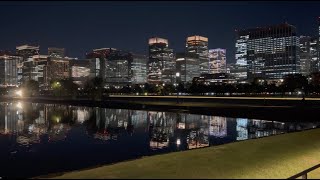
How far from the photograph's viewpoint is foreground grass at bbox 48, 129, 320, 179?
9320mm

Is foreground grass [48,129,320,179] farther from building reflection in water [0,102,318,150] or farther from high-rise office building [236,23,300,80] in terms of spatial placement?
high-rise office building [236,23,300,80]

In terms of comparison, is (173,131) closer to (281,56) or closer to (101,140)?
(101,140)

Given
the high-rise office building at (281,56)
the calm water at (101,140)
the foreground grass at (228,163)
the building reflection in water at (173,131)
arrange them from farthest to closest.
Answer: the high-rise office building at (281,56) < the building reflection in water at (173,131) < the calm water at (101,140) < the foreground grass at (228,163)

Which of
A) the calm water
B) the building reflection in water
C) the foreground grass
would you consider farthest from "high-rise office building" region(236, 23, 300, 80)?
the foreground grass

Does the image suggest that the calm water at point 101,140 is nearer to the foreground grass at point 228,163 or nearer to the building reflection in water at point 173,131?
the building reflection in water at point 173,131

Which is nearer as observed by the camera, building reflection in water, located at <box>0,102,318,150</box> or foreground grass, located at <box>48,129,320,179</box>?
foreground grass, located at <box>48,129,320,179</box>

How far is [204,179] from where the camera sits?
866 cm

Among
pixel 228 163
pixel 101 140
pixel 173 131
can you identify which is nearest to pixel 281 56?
pixel 173 131

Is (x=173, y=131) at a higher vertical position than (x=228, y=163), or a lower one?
lower

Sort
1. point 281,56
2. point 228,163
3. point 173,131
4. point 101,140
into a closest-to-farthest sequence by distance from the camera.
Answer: point 228,163, point 101,140, point 173,131, point 281,56

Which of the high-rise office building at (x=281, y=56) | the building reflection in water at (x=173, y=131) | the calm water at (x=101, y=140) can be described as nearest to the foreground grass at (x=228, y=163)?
the calm water at (x=101, y=140)

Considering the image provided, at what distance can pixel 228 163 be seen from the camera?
1084 cm

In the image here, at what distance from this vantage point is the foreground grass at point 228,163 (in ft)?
30.6

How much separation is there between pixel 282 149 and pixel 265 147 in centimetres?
61
